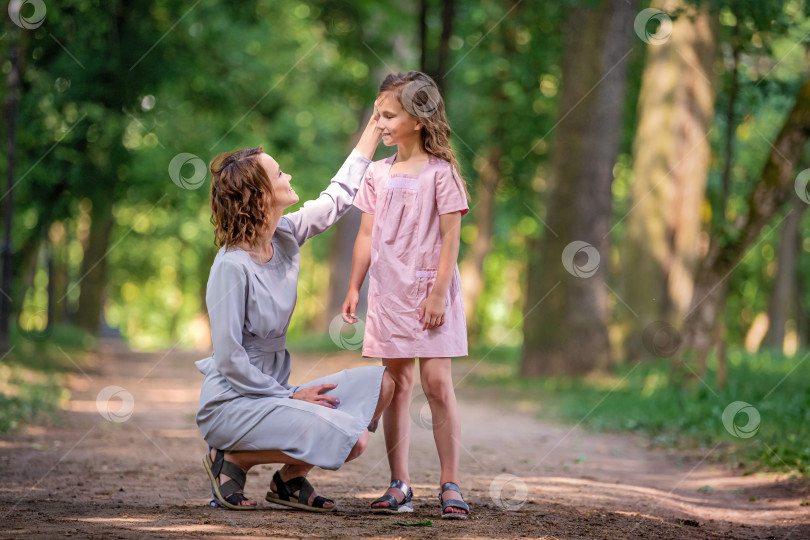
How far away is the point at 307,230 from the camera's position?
4.52 meters

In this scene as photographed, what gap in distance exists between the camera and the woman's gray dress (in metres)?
4.03

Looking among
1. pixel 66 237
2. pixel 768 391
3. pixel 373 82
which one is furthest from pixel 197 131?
pixel 768 391

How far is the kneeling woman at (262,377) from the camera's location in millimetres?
4035

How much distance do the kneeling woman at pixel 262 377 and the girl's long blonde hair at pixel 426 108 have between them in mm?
218

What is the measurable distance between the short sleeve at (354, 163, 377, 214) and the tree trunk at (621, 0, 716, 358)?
11413 mm

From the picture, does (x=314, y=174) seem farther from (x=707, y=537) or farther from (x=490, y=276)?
(x=707, y=537)

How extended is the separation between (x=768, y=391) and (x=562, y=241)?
4.48m

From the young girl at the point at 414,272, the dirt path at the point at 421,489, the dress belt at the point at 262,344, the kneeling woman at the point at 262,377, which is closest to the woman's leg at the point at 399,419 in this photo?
the young girl at the point at 414,272

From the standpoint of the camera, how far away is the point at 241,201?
4211mm

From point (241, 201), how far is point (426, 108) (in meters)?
0.94

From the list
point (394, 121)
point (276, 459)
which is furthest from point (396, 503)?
point (394, 121)

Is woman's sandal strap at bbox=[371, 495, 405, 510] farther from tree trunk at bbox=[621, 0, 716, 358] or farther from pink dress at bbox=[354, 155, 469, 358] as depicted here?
tree trunk at bbox=[621, 0, 716, 358]

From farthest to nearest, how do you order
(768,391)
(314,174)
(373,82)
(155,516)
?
(314,174), (373,82), (768,391), (155,516)

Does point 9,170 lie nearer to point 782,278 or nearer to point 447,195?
point 447,195
